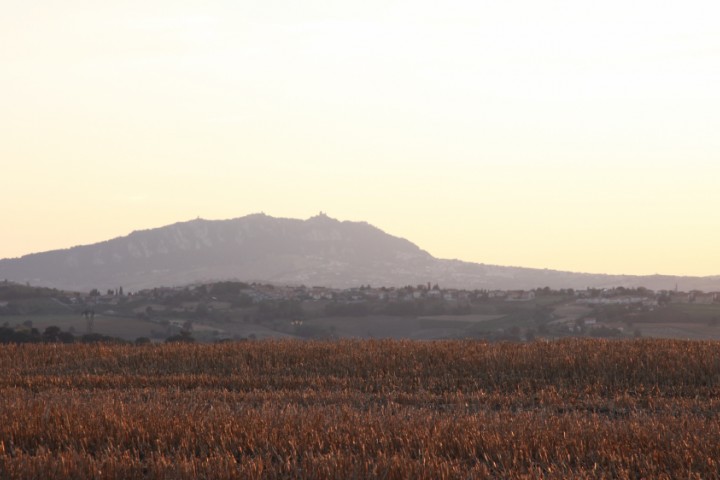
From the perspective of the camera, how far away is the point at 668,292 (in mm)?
121750

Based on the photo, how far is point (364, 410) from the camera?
17000 mm

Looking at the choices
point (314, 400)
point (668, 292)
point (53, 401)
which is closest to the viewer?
point (53, 401)

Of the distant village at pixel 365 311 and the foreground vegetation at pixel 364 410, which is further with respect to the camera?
the distant village at pixel 365 311

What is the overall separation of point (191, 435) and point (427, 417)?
3.77m

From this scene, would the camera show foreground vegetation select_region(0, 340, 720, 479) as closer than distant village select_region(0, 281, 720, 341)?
Yes

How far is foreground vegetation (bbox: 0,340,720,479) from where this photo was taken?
10.7 m

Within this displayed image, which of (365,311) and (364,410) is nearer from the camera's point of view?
(364,410)

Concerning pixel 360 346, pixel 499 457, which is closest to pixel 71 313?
pixel 360 346

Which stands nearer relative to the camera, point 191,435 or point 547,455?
point 547,455

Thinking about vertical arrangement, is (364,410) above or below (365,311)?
above

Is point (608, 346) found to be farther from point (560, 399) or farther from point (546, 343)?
point (560, 399)

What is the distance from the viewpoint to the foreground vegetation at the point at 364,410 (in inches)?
422

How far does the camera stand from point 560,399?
1891 centimetres

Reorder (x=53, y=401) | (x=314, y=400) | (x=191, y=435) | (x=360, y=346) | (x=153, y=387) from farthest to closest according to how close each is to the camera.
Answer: (x=360, y=346)
(x=153, y=387)
(x=314, y=400)
(x=53, y=401)
(x=191, y=435)
